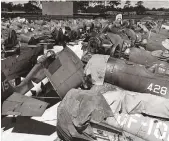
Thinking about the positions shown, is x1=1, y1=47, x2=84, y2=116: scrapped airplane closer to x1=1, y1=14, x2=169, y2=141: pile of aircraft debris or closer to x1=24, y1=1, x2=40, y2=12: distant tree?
x1=1, y1=14, x2=169, y2=141: pile of aircraft debris

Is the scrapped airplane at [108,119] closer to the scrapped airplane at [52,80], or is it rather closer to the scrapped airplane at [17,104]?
the scrapped airplane at [17,104]

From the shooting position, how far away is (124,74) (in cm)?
670

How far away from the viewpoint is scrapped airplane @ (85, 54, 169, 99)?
6.52m

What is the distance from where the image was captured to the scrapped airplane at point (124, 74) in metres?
6.52

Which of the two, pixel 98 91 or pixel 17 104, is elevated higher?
pixel 98 91

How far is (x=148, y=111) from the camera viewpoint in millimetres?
4988

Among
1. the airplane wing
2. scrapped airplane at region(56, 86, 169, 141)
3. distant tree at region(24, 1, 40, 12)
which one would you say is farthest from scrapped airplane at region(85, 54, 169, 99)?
distant tree at region(24, 1, 40, 12)

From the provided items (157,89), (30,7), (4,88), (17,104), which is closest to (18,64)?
(4,88)

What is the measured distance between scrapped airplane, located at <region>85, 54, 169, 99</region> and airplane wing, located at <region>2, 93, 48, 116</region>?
1.84 metres

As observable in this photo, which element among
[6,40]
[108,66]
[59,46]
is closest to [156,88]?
[108,66]

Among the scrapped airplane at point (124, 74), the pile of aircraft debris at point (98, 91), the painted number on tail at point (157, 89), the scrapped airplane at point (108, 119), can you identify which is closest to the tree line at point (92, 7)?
the pile of aircraft debris at point (98, 91)

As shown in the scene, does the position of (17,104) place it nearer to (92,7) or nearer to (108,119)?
(108,119)

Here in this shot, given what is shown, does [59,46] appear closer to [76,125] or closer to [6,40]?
[6,40]

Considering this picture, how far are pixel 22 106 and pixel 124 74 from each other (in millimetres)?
2901
